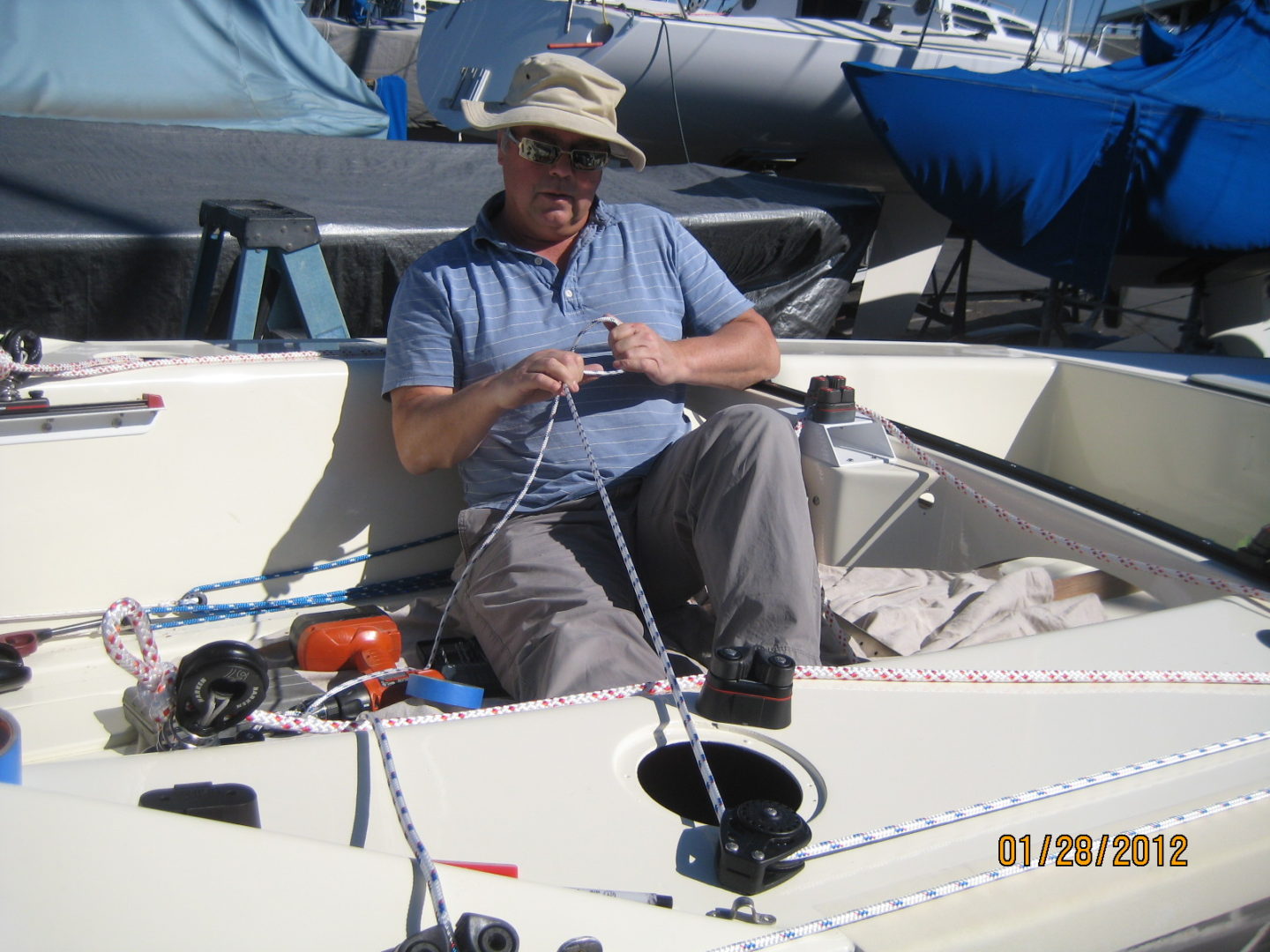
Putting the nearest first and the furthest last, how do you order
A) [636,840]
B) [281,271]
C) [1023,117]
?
[636,840]
[281,271]
[1023,117]

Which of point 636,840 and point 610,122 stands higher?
point 610,122

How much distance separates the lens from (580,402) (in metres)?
1.90

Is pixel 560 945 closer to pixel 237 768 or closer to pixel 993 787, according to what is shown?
pixel 237 768

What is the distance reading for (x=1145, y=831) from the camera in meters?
0.97

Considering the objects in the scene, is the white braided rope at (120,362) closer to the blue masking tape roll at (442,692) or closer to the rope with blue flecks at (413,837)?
the blue masking tape roll at (442,692)

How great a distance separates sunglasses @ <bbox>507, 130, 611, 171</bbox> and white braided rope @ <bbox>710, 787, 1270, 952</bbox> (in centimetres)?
143

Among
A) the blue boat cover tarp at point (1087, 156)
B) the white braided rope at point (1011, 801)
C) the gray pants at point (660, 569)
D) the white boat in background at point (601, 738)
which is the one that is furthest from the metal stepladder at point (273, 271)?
the blue boat cover tarp at point (1087, 156)

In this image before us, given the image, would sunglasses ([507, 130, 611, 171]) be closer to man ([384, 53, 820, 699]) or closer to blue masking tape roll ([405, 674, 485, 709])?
man ([384, 53, 820, 699])

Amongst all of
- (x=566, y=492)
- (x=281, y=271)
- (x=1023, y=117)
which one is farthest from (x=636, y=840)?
(x=1023, y=117)

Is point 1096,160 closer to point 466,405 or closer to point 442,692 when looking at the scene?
point 466,405

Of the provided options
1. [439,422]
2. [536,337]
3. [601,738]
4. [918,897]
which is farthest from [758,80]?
[918,897]

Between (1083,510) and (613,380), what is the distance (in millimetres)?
862

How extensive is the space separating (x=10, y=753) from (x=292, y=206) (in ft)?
8.91

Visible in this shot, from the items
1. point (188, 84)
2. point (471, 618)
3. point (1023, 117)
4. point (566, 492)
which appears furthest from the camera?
point (1023, 117)
